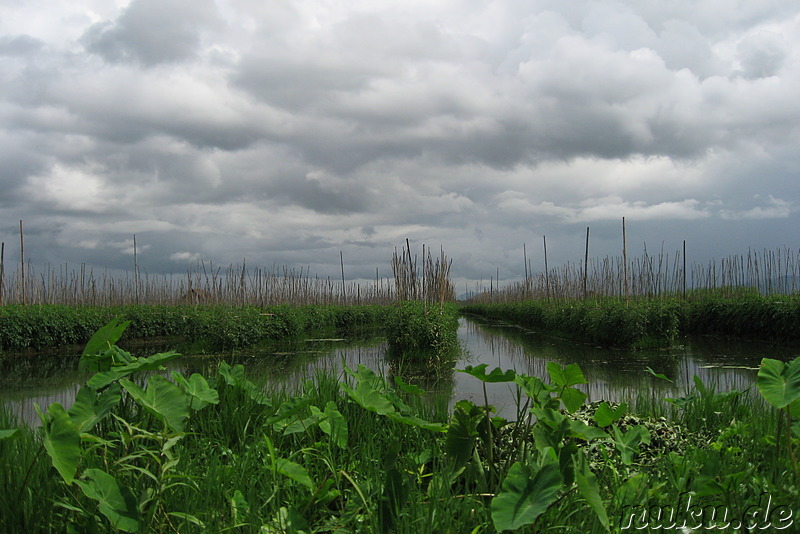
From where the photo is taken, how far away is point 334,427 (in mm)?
2014

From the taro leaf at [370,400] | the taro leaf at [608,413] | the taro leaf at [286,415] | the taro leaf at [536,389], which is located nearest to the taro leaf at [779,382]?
the taro leaf at [608,413]

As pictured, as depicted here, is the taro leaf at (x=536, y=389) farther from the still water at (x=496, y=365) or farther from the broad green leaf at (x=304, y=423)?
the still water at (x=496, y=365)

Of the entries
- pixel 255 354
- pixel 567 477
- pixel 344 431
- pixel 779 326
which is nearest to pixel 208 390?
pixel 344 431

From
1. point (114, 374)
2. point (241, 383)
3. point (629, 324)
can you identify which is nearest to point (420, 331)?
point (629, 324)

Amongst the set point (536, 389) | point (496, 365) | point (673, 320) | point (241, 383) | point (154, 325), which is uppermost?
point (536, 389)

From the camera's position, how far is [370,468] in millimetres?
1953

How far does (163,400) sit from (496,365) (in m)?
7.95

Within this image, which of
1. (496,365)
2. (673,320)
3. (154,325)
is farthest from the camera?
(154,325)

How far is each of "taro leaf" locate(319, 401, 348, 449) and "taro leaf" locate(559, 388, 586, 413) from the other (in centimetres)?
85

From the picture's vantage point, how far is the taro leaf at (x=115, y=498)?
130 centimetres

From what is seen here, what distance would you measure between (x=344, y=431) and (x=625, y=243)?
42.3ft

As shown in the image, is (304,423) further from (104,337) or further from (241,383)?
(104,337)

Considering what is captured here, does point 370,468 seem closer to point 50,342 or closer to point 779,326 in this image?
point 779,326

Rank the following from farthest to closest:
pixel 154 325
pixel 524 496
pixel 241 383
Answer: pixel 154 325, pixel 241 383, pixel 524 496
